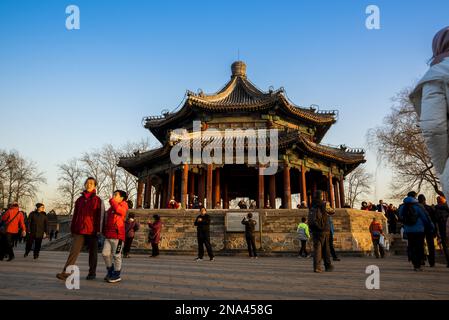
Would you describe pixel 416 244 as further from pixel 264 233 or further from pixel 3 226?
pixel 3 226

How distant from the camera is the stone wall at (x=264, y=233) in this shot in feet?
52.6

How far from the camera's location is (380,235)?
13844 mm

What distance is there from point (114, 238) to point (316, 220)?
4.10 metres

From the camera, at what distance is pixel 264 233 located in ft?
53.7

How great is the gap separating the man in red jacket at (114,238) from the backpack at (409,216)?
19.3 feet

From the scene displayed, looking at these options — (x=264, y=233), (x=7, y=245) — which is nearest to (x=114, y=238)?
(x=7, y=245)

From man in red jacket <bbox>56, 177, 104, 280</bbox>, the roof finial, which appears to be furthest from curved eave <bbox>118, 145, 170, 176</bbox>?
man in red jacket <bbox>56, 177, 104, 280</bbox>

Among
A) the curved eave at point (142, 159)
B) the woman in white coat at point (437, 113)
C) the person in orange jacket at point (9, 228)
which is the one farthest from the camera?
the curved eave at point (142, 159)

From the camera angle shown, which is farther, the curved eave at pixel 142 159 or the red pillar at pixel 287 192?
the curved eave at pixel 142 159

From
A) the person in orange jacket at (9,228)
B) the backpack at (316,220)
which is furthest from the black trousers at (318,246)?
the person in orange jacket at (9,228)

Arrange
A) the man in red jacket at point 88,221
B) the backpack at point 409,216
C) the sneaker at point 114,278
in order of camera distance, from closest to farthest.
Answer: the sneaker at point 114,278 < the man in red jacket at point 88,221 < the backpack at point 409,216

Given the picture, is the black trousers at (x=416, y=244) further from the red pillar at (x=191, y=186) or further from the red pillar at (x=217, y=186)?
the red pillar at (x=191, y=186)

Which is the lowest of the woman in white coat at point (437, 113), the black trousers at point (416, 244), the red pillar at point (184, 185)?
the black trousers at point (416, 244)
